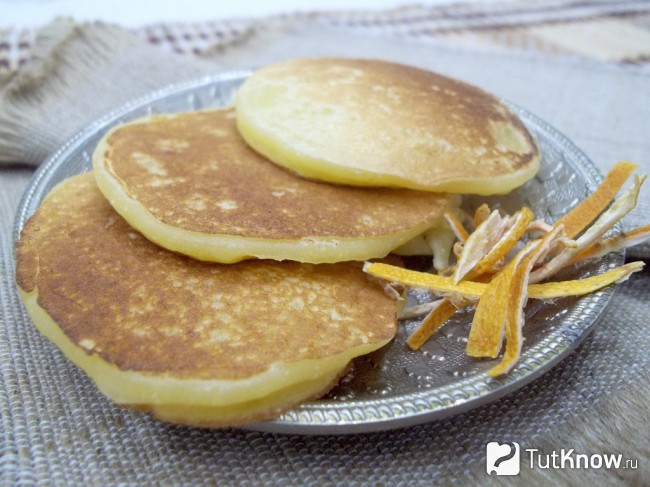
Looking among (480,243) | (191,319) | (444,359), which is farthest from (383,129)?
(191,319)

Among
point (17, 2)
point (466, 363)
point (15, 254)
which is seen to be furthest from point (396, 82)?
point (17, 2)

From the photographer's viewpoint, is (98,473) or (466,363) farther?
(466,363)

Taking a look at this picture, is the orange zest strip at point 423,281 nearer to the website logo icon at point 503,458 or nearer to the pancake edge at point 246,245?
the pancake edge at point 246,245

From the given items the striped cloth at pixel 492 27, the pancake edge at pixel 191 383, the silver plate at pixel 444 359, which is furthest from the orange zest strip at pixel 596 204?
the striped cloth at pixel 492 27

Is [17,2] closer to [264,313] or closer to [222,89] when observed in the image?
[222,89]

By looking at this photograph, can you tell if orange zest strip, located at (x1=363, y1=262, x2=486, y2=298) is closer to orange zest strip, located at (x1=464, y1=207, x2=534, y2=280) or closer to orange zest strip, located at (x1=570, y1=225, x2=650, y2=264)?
orange zest strip, located at (x1=464, y1=207, x2=534, y2=280)

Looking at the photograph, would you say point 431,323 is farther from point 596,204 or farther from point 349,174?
point 596,204
